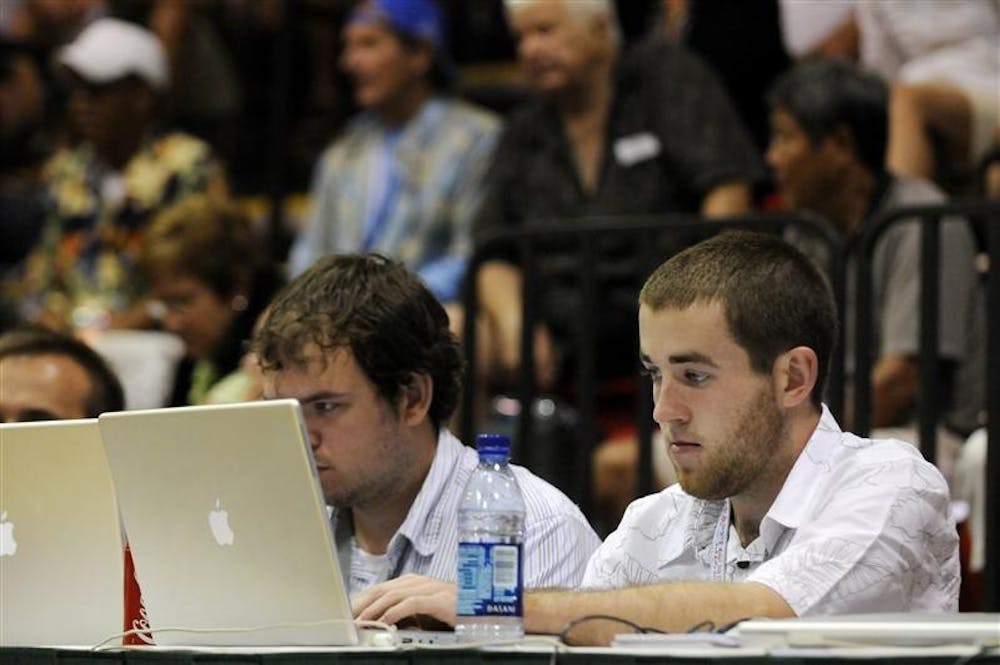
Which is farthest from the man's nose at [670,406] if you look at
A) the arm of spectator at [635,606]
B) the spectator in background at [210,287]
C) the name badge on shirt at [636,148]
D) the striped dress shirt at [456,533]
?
the spectator in background at [210,287]

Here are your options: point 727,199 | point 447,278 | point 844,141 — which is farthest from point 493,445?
point 447,278

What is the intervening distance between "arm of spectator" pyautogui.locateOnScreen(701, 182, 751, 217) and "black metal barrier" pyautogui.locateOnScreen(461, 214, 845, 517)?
43 centimetres

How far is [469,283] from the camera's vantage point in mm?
5410

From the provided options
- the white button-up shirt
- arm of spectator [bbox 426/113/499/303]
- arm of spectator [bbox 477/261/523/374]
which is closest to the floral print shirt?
arm of spectator [bbox 426/113/499/303]

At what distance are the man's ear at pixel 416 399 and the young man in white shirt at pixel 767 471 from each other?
0.70 meters

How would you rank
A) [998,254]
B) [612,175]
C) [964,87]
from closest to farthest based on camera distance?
[998,254] → [964,87] → [612,175]

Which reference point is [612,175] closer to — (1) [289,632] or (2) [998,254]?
(2) [998,254]

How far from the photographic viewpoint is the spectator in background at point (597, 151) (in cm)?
589

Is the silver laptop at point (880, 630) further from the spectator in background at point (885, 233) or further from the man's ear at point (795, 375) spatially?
the spectator in background at point (885, 233)

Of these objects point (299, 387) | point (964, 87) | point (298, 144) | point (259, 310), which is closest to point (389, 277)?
point (299, 387)

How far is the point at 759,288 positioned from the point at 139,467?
3.26 feet

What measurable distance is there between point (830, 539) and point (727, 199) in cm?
298

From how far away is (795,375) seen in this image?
10.4ft

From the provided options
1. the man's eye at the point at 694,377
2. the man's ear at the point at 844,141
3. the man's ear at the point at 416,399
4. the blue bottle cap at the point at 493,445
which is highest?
the man's ear at the point at 844,141
